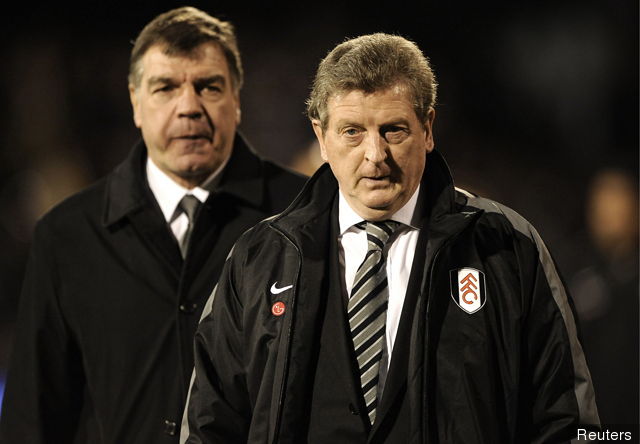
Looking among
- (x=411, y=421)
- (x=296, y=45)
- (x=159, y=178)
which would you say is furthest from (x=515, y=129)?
(x=411, y=421)

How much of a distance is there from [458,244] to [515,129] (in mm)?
2240

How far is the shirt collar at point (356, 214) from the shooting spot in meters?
2.23

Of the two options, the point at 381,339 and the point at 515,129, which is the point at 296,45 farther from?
the point at 381,339

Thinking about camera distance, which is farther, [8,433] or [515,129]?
[515,129]

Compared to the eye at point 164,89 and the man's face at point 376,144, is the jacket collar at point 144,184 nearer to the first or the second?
the eye at point 164,89

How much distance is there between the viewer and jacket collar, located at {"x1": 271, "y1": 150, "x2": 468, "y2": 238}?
221cm

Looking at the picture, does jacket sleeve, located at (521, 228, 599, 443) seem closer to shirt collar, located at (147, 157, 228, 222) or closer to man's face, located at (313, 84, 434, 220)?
man's face, located at (313, 84, 434, 220)

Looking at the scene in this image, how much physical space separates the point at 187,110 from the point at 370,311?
98 cm

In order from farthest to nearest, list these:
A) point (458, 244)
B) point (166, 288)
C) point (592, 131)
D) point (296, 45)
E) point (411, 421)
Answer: point (592, 131), point (296, 45), point (166, 288), point (458, 244), point (411, 421)

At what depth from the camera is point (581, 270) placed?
13.9 ft

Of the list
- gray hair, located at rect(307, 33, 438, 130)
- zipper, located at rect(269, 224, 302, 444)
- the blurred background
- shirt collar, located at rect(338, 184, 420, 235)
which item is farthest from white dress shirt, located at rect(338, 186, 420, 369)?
the blurred background

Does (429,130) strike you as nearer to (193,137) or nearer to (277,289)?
(277,289)

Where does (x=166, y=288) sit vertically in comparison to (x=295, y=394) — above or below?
above

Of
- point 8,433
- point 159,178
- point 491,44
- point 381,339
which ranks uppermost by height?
point 491,44
